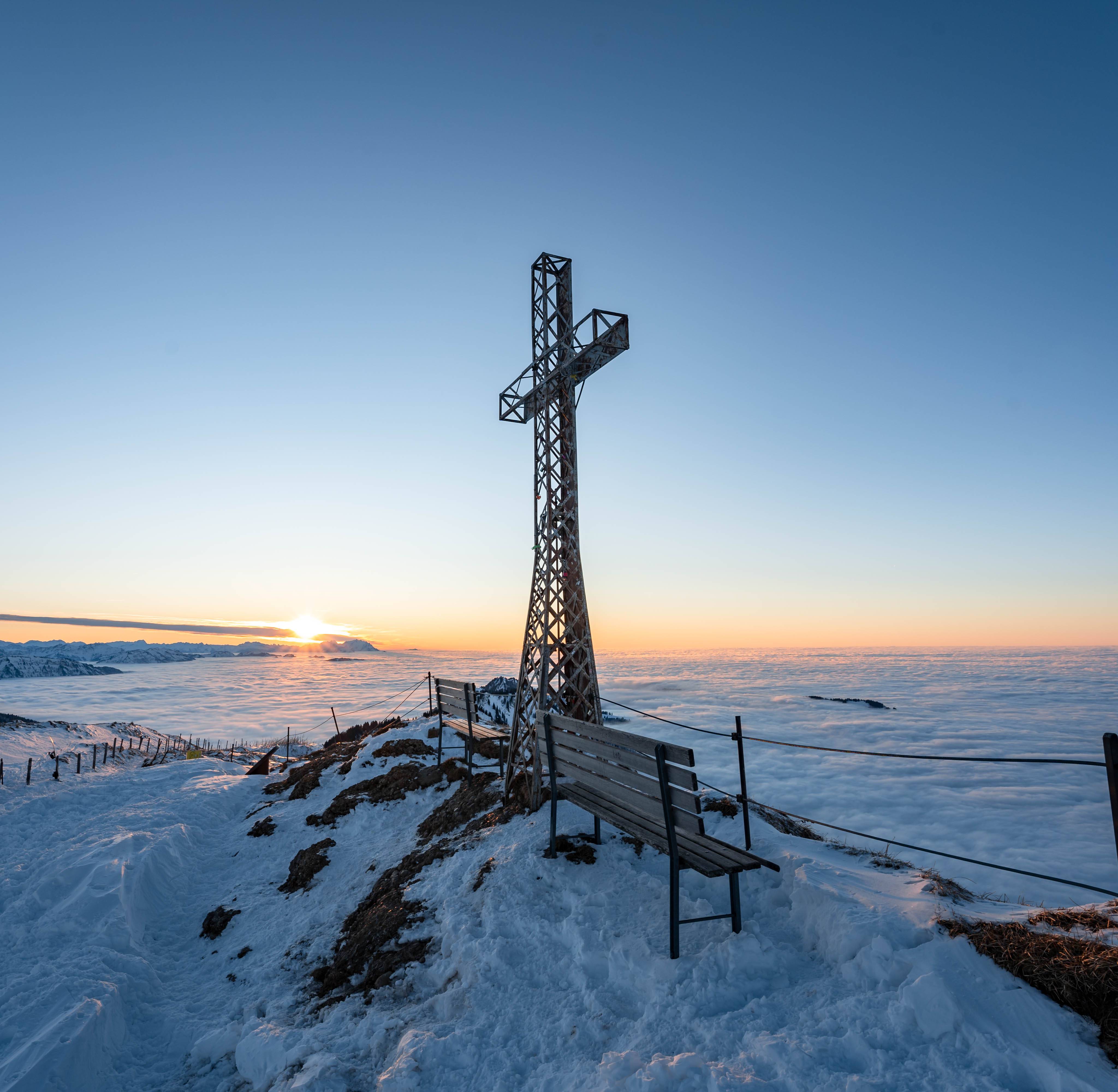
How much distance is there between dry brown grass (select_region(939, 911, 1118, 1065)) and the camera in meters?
2.93

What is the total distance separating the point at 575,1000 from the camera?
4008mm

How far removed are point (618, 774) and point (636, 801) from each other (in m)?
0.28

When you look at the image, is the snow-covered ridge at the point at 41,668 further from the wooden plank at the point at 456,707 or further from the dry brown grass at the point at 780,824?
the dry brown grass at the point at 780,824

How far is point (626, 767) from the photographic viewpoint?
193 inches

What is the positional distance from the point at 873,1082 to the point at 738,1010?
0.92 metres

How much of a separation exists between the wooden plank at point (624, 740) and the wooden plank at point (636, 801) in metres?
0.34

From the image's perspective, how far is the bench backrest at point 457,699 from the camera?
9.33 meters

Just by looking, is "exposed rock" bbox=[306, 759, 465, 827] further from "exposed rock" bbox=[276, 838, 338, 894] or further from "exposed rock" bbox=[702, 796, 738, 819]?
"exposed rock" bbox=[702, 796, 738, 819]

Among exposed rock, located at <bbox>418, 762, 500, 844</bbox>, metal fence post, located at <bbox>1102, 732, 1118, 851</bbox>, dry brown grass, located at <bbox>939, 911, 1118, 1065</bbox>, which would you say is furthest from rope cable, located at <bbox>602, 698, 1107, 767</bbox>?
exposed rock, located at <bbox>418, 762, 500, 844</bbox>

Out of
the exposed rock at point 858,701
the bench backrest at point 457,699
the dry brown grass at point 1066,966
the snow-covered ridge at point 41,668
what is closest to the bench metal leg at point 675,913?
the dry brown grass at point 1066,966

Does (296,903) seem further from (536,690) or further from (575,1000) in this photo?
(575,1000)

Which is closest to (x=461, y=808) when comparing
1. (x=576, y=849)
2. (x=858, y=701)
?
(x=576, y=849)

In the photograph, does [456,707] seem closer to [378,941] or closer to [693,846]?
[378,941]

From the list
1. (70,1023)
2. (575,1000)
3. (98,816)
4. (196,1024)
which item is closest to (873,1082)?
(575,1000)
